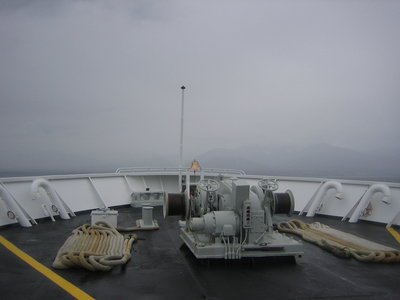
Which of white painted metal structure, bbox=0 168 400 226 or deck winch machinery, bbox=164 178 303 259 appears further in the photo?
white painted metal structure, bbox=0 168 400 226

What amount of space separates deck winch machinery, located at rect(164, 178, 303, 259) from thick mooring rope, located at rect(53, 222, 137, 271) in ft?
3.99

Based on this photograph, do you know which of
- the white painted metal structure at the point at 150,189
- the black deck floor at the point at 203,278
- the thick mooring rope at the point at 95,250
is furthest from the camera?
the white painted metal structure at the point at 150,189

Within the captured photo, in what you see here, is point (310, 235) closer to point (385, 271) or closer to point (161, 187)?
point (385, 271)

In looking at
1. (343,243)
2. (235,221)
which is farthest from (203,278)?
(343,243)

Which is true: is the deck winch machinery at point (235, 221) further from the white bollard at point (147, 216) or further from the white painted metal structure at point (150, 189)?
the white bollard at point (147, 216)

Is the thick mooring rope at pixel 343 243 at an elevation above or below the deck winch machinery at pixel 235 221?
below

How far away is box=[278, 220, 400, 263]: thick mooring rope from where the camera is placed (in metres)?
5.79

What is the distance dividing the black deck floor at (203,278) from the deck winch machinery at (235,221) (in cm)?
27

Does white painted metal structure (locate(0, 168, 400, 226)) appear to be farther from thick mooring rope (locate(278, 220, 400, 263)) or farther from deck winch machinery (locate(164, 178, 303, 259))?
thick mooring rope (locate(278, 220, 400, 263))

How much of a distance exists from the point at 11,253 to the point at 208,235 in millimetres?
3766

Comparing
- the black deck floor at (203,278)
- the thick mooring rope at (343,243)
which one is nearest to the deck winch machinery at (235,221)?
the black deck floor at (203,278)

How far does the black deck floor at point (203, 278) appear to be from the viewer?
14.1ft

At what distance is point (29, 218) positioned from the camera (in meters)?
8.80

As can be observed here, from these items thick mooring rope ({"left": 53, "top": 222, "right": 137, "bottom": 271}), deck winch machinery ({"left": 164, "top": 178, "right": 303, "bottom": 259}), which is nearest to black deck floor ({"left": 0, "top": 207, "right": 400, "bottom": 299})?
thick mooring rope ({"left": 53, "top": 222, "right": 137, "bottom": 271})
